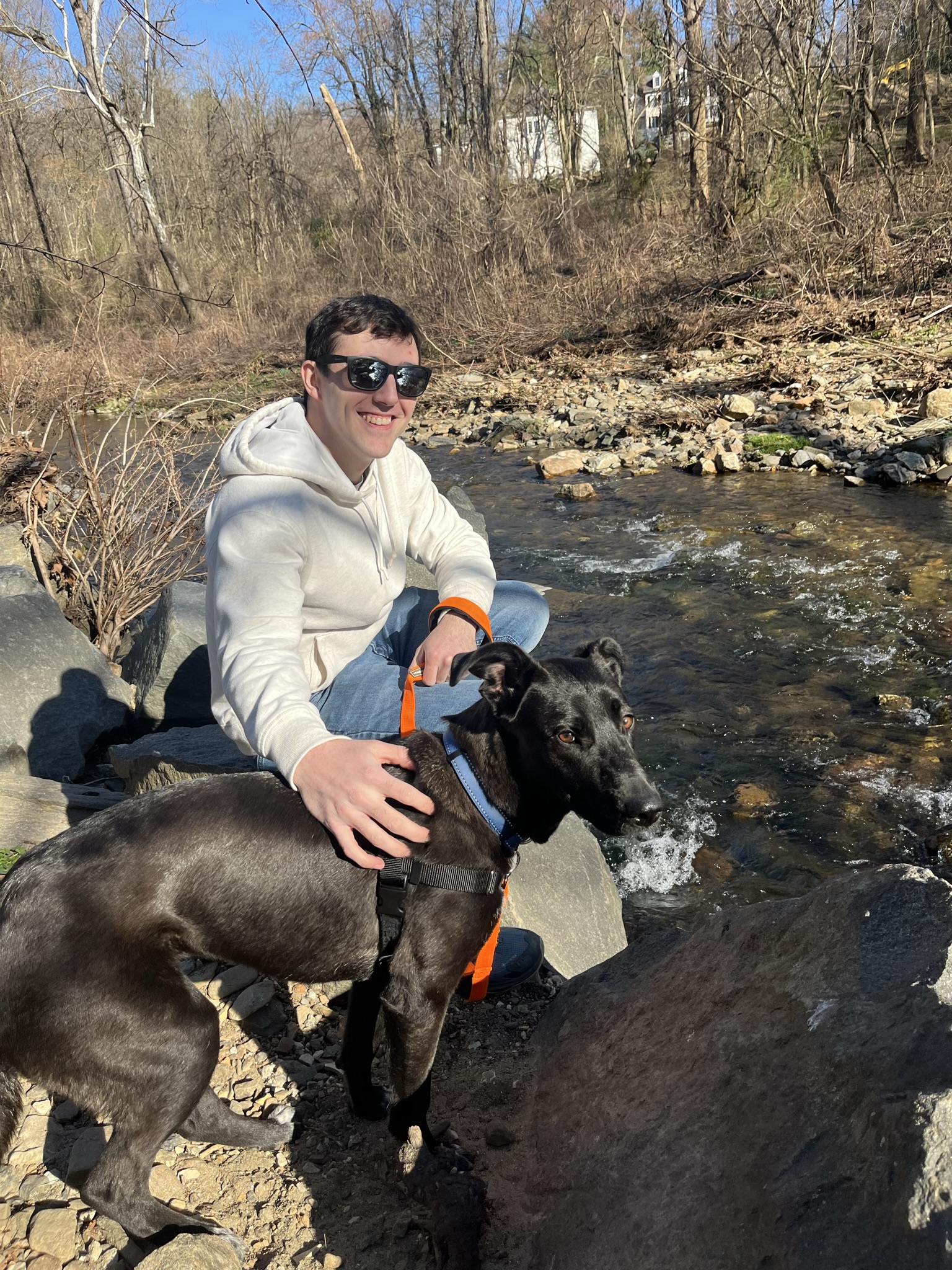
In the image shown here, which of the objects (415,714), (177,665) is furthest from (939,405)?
(415,714)

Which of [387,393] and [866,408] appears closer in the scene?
[387,393]

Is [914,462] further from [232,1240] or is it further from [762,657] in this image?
[232,1240]

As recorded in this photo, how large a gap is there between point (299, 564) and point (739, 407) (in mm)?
11018

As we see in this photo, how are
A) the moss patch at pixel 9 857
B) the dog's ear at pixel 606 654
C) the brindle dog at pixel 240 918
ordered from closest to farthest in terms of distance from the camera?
the brindle dog at pixel 240 918 → the dog's ear at pixel 606 654 → the moss patch at pixel 9 857

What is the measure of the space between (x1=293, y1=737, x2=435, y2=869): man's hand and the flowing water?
216 centimetres

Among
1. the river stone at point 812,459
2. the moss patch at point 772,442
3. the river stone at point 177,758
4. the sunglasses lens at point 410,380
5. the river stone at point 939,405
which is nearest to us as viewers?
the sunglasses lens at point 410,380

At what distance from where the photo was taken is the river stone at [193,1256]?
7.47 ft

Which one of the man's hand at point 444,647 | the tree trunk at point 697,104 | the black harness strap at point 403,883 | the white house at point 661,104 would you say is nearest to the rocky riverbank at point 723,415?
the tree trunk at point 697,104

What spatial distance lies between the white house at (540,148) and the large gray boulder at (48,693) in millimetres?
23236

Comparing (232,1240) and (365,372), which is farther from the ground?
(365,372)

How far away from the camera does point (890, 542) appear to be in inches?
344

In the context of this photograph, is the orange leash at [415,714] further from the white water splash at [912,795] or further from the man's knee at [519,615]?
the white water splash at [912,795]

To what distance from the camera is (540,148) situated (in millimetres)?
29219

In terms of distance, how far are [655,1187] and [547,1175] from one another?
0.63m
